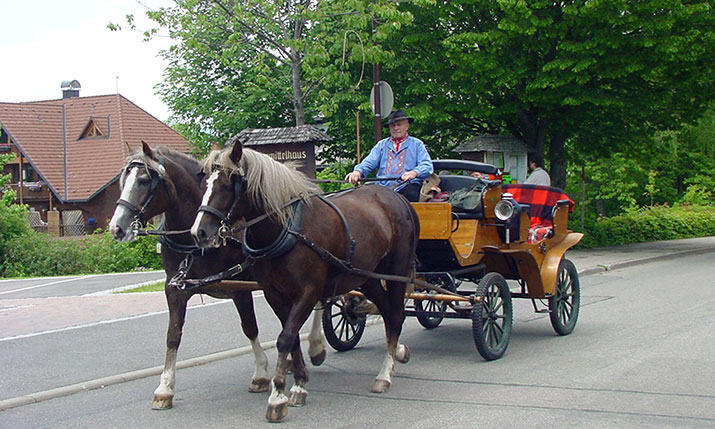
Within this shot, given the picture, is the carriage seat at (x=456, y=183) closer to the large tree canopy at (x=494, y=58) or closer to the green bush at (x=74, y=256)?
the large tree canopy at (x=494, y=58)

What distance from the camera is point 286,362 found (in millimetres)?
6066

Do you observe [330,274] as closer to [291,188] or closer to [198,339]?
[291,188]

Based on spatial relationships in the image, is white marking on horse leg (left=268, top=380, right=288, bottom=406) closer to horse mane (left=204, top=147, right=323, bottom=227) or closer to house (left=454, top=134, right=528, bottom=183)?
horse mane (left=204, top=147, right=323, bottom=227)

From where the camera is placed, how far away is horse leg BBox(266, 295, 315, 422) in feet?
19.4

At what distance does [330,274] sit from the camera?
658 cm

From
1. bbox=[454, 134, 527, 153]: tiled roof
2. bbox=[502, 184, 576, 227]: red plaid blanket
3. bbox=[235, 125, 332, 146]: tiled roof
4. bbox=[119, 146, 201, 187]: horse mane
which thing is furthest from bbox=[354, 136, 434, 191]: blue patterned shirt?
bbox=[454, 134, 527, 153]: tiled roof

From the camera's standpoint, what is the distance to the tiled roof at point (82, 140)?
40.2 m

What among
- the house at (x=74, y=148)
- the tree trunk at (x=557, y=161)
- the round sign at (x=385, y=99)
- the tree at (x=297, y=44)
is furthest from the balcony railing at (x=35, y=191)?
the round sign at (x=385, y=99)

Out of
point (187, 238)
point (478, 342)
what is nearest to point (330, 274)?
point (187, 238)

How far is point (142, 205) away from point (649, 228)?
23.1 meters

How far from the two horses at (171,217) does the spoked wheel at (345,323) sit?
1.49 metres

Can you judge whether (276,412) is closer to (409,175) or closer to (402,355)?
(402,355)

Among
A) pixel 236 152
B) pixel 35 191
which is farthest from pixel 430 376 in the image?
pixel 35 191

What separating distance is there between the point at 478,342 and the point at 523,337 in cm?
179
